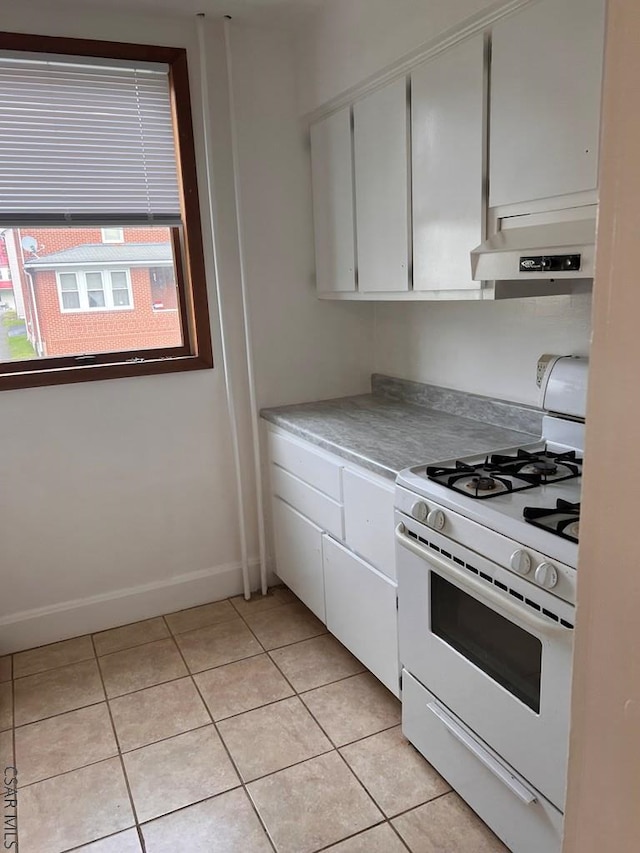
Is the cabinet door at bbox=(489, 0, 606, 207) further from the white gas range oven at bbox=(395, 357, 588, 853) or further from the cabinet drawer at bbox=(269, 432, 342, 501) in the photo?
the cabinet drawer at bbox=(269, 432, 342, 501)

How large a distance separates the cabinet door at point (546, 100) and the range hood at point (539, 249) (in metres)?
0.07

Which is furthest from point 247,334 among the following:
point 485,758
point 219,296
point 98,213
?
point 485,758

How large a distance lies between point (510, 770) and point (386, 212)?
186cm

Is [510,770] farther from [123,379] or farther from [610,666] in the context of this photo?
[123,379]

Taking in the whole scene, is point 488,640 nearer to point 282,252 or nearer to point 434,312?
point 434,312

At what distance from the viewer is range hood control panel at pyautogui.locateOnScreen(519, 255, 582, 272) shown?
1.62 metres

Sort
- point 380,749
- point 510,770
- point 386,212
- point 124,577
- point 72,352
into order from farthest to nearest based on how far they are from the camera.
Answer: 1. point 124,577
2. point 72,352
3. point 386,212
4. point 380,749
5. point 510,770

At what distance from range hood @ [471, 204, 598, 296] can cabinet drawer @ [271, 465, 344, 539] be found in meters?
1.02

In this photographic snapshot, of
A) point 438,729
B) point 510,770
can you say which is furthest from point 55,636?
point 510,770

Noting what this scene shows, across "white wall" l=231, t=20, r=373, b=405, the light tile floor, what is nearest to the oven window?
the light tile floor

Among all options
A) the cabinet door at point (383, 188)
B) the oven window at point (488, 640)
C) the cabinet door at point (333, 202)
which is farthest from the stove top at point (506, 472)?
the cabinet door at point (333, 202)

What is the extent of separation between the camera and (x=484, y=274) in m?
1.89

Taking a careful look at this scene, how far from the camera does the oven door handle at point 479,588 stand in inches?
56.9

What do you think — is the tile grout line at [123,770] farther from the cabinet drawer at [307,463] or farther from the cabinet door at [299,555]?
the cabinet drawer at [307,463]
